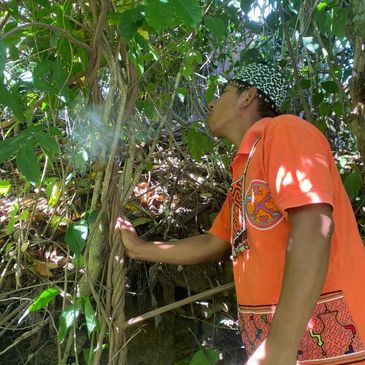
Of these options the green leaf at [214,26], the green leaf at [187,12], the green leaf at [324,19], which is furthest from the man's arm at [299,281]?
the green leaf at [324,19]

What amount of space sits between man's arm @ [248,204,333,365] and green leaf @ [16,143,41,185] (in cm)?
58

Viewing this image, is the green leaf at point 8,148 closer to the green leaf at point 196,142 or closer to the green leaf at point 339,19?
the green leaf at point 196,142

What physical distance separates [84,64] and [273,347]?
2.98 feet

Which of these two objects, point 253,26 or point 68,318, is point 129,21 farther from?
point 253,26

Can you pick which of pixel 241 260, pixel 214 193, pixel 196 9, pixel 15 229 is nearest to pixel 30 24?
pixel 196 9

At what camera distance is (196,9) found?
1.11 metres

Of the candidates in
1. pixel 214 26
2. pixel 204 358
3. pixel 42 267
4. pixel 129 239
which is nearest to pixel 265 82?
pixel 214 26

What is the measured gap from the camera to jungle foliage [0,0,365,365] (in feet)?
4.73

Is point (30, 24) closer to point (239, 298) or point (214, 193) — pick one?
point (239, 298)

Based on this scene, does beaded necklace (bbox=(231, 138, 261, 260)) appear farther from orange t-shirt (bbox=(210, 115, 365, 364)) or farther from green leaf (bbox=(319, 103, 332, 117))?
green leaf (bbox=(319, 103, 332, 117))

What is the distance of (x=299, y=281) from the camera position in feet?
3.20

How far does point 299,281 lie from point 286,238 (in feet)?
0.58

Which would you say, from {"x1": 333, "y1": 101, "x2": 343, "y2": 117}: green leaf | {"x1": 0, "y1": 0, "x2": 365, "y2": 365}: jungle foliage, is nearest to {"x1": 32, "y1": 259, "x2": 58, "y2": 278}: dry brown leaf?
{"x1": 0, "y1": 0, "x2": 365, "y2": 365}: jungle foliage

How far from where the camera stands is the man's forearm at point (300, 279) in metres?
0.97
